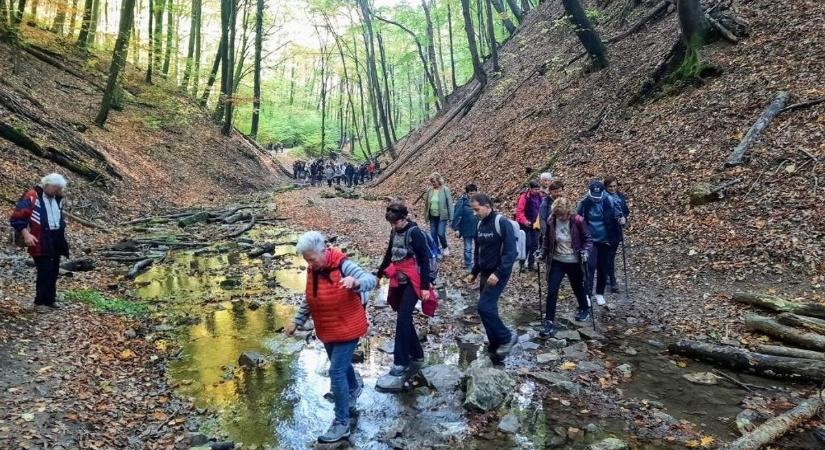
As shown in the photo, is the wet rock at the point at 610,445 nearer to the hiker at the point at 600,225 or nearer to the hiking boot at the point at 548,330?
the hiking boot at the point at 548,330

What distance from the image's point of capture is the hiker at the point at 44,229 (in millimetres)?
6926

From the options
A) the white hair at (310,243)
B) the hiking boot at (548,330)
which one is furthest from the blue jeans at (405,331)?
the hiking boot at (548,330)

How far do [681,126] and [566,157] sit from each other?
3.42 meters

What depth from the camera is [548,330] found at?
7.36 metres

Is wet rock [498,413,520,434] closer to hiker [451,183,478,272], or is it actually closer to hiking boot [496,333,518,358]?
hiking boot [496,333,518,358]

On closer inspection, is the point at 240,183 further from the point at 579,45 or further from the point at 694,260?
the point at 694,260

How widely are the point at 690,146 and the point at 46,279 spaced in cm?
1275

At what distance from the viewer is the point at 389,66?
5109cm

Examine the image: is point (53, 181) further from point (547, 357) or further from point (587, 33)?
point (587, 33)

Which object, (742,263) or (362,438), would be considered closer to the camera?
(362,438)

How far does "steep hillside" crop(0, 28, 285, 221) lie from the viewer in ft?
46.6

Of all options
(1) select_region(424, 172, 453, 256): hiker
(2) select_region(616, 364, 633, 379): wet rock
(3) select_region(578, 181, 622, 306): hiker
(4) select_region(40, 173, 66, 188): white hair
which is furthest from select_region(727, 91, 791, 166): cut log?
(4) select_region(40, 173, 66, 188): white hair

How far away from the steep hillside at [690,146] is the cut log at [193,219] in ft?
29.2

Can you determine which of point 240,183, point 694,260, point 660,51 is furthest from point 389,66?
point 694,260
